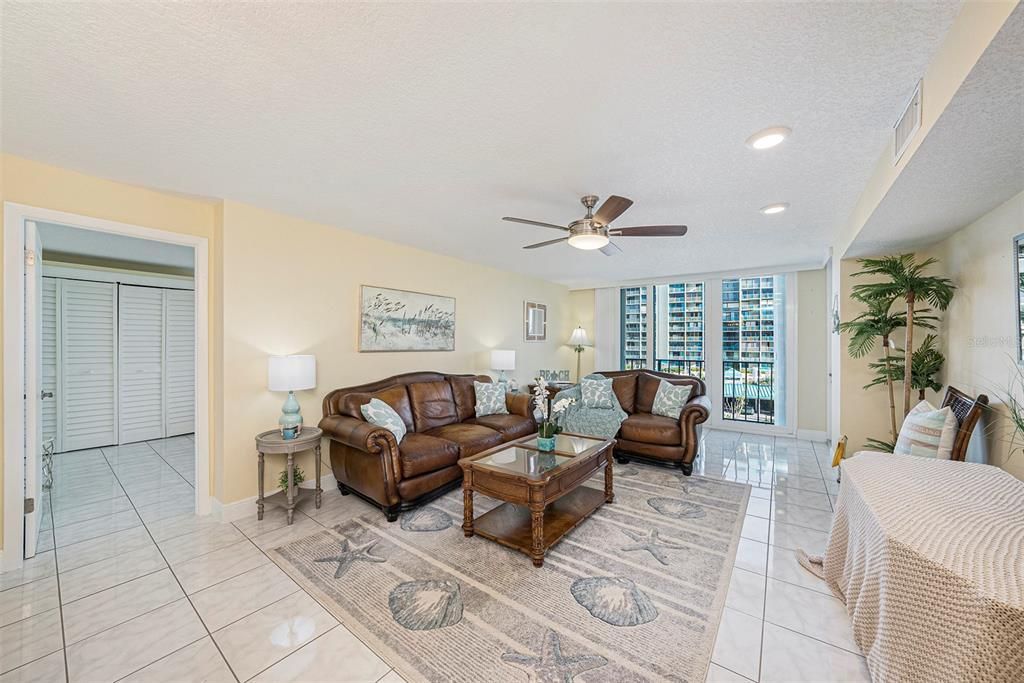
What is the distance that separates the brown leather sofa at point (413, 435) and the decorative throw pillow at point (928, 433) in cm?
306

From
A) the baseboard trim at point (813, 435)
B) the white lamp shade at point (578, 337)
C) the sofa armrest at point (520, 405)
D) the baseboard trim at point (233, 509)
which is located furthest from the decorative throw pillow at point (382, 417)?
the baseboard trim at point (813, 435)

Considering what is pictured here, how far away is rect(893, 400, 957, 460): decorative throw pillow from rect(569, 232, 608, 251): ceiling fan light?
230 centimetres

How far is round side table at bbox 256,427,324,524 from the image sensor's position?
2.91 m

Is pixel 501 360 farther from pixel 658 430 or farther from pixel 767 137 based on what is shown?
pixel 767 137

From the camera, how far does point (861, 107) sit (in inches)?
68.7

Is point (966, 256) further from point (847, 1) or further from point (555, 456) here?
point (555, 456)

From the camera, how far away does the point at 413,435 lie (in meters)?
3.57

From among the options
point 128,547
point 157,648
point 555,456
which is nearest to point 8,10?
point 157,648

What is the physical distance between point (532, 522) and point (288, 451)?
6.34 feet

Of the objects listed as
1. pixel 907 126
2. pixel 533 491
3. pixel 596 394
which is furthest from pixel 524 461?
pixel 907 126

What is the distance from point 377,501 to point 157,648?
1387mm

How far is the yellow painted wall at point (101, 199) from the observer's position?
2316 millimetres

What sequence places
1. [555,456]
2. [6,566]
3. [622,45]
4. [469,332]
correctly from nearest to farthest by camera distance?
[622,45], [6,566], [555,456], [469,332]

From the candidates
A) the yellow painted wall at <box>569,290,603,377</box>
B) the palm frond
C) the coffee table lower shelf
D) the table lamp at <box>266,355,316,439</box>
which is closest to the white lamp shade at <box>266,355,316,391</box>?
the table lamp at <box>266,355,316,439</box>
